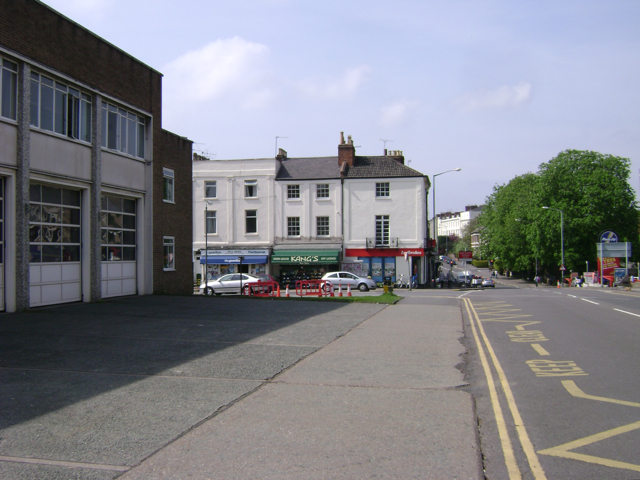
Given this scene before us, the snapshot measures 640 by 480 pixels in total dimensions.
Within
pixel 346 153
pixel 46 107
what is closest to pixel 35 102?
pixel 46 107

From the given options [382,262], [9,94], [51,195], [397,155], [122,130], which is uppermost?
[397,155]

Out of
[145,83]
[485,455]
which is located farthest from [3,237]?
[485,455]

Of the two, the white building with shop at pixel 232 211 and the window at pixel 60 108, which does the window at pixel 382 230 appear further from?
the window at pixel 60 108

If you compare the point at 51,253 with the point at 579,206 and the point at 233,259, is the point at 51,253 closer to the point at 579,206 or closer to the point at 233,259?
the point at 233,259

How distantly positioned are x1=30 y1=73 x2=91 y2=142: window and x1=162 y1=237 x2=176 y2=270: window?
627cm

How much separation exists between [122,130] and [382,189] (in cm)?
2798

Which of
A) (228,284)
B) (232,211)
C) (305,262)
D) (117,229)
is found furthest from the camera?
(232,211)

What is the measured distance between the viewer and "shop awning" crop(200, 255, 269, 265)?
44.1 m

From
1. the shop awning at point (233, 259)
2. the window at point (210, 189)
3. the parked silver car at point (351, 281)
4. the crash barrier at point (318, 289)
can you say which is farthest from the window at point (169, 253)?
the window at point (210, 189)

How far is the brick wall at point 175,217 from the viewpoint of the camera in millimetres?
21422

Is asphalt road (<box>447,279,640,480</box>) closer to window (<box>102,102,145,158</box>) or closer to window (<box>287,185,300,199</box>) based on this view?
window (<box>102,102,145,158</box>)

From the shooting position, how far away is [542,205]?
58875 millimetres

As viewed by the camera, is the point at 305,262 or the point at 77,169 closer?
the point at 77,169

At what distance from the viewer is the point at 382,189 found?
44.5 metres
